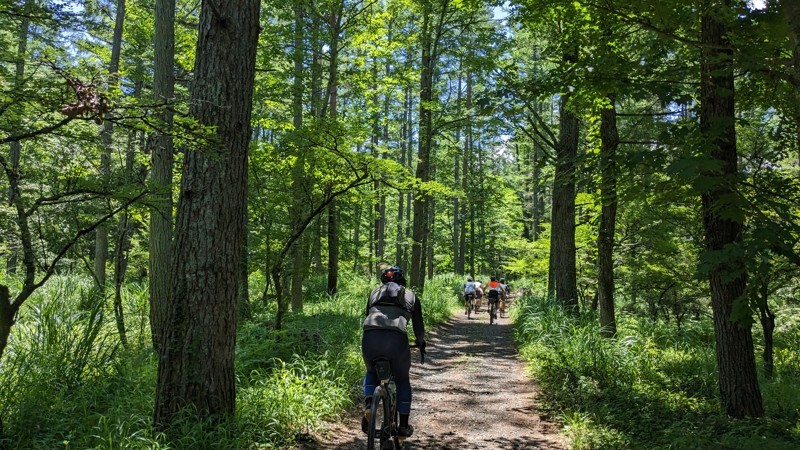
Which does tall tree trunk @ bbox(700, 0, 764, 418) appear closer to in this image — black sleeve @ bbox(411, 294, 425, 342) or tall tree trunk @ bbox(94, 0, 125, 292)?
black sleeve @ bbox(411, 294, 425, 342)

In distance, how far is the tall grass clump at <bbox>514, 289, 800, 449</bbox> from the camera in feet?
14.9

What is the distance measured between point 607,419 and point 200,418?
4429 millimetres

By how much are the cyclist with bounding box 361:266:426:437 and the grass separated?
3.93 feet

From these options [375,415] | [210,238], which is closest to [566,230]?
[375,415]

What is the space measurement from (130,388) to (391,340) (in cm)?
302

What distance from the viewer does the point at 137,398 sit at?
→ 4.79m

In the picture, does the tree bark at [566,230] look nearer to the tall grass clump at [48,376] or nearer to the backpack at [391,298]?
the backpack at [391,298]

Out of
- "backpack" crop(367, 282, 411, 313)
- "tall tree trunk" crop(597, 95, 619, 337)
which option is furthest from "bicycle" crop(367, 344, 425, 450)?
"tall tree trunk" crop(597, 95, 619, 337)

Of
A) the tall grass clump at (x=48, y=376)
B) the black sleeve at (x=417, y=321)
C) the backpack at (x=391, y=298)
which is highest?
the backpack at (x=391, y=298)

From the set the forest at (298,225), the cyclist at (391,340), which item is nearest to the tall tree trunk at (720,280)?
the forest at (298,225)

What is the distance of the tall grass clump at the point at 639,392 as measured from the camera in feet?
14.9

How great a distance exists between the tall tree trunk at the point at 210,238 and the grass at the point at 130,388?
333 millimetres

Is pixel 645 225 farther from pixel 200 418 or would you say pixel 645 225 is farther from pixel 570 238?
pixel 200 418

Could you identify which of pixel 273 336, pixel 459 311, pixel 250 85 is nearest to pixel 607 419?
pixel 273 336
